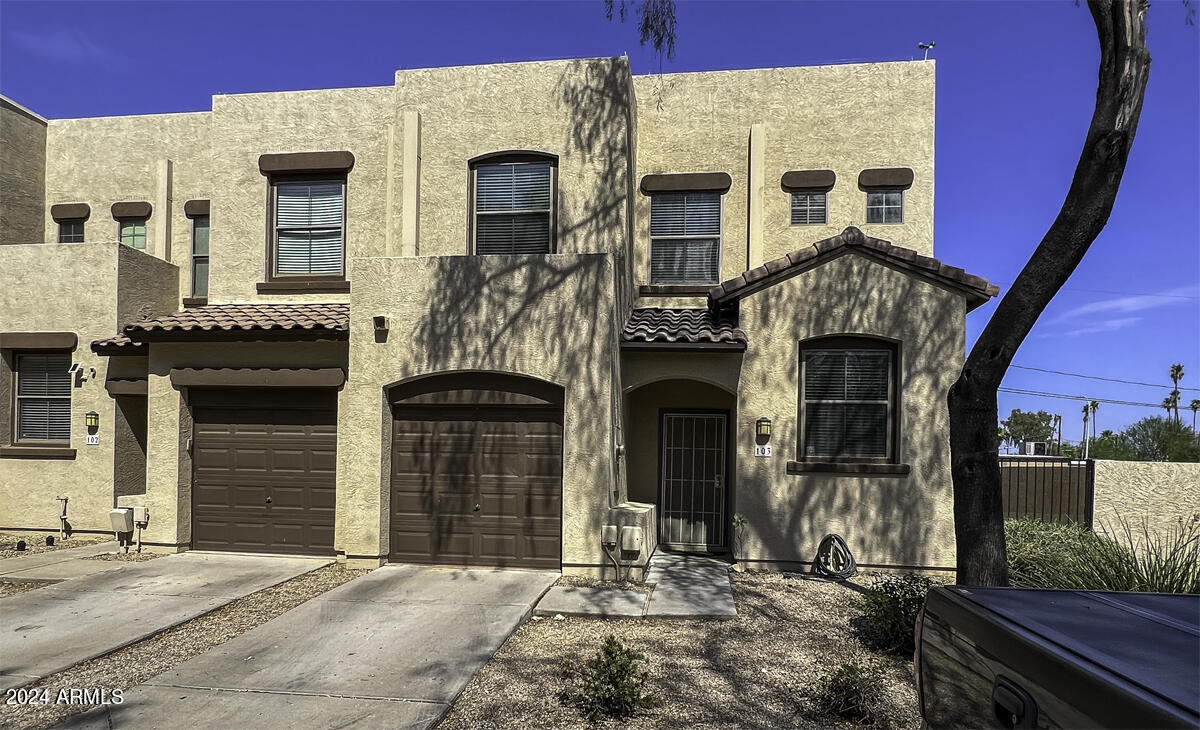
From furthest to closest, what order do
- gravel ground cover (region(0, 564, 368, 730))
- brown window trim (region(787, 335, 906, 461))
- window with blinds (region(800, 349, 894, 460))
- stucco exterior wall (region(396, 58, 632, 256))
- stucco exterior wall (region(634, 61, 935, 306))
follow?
stucco exterior wall (region(634, 61, 935, 306)) → stucco exterior wall (region(396, 58, 632, 256)) → window with blinds (region(800, 349, 894, 460)) → brown window trim (region(787, 335, 906, 461)) → gravel ground cover (region(0, 564, 368, 730))

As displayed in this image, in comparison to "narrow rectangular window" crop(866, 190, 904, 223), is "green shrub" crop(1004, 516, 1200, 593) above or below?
below

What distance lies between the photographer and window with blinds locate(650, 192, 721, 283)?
12.3 m

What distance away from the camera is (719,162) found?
12344mm

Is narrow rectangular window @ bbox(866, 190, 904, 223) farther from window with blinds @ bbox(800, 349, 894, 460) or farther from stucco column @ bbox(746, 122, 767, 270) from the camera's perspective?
window with blinds @ bbox(800, 349, 894, 460)

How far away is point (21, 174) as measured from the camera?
1364cm

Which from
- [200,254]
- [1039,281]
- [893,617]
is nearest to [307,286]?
[200,254]

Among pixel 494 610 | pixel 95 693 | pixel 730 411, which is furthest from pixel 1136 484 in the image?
pixel 95 693

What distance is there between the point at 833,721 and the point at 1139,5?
6.71 m

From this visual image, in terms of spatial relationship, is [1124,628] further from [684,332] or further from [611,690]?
[684,332]

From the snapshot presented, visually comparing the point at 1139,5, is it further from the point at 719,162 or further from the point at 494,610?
the point at 494,610

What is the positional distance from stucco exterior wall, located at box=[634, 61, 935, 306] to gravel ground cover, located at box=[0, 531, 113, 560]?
1042cm

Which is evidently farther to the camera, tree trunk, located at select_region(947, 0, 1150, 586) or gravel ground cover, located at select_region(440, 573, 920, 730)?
tree trunk, located at select_region(947, 0, 1150, 586)

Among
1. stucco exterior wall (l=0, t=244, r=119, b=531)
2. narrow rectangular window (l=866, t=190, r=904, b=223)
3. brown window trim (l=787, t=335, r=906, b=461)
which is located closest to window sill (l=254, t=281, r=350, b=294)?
stucco exterior wall (l=0, t=244, r=119, b=531)

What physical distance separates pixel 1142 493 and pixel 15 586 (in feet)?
57.1
